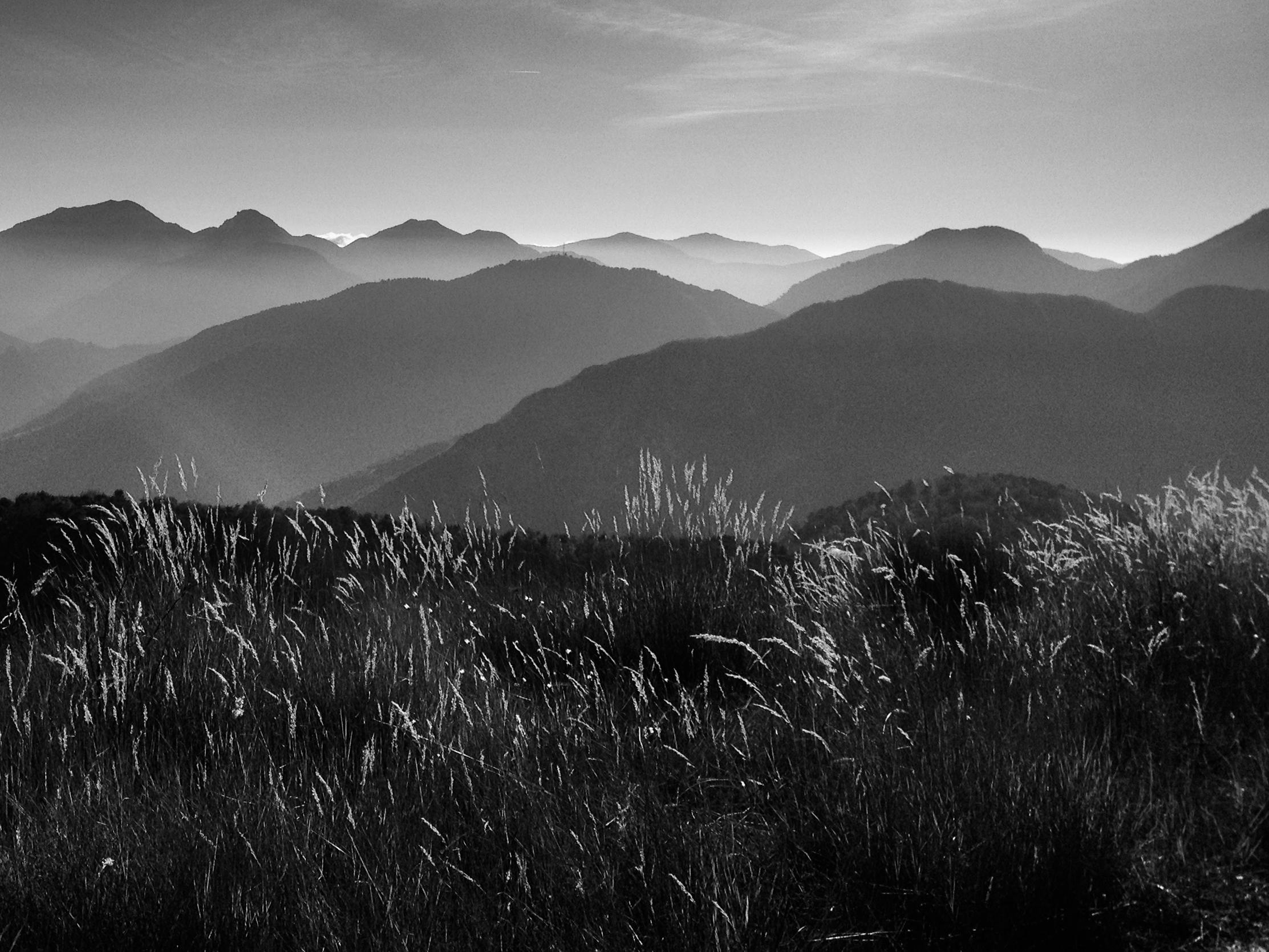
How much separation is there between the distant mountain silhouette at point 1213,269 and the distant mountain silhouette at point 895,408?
85964 millimetres

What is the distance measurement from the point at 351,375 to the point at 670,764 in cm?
12595

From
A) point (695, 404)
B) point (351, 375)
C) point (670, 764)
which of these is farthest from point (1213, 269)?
point (670, 764)

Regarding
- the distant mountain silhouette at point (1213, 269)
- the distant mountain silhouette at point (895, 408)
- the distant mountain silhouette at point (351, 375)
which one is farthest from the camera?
the distant mountain silhouette at point (1213, 269)

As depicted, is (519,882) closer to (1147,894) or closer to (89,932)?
(89,932)

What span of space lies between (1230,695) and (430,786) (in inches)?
114

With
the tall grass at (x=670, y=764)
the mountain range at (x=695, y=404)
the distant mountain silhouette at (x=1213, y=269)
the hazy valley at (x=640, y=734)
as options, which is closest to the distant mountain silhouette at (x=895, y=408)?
the mountain range at (x=695, y=404)

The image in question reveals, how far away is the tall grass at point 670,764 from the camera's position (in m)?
2.20

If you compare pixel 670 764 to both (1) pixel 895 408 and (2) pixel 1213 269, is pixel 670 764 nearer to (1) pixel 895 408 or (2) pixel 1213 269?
(1) pixel 895 408

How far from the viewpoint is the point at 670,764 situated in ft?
9.89

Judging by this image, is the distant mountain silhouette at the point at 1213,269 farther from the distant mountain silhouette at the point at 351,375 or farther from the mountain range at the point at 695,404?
the mountain range at the point at 695,404

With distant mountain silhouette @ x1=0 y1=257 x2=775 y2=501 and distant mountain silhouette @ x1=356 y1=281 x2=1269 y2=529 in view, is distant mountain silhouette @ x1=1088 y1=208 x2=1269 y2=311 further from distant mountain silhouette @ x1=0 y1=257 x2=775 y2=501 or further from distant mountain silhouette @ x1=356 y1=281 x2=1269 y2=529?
distant mountain silhouette @ x1=356 y1=281 x2=1269 y2=529

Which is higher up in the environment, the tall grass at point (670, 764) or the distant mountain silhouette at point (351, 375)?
the distant mountain silhouette at point (351, 375)

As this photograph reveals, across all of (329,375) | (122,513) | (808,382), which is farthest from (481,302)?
(122,513)

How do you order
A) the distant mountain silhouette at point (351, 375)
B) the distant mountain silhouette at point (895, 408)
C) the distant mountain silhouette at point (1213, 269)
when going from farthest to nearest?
the distant mountain silhouette at point (1213, 269), the distant mountain silhouette at point (351, 375), the distant mountain silhouette at point (895, 408)
